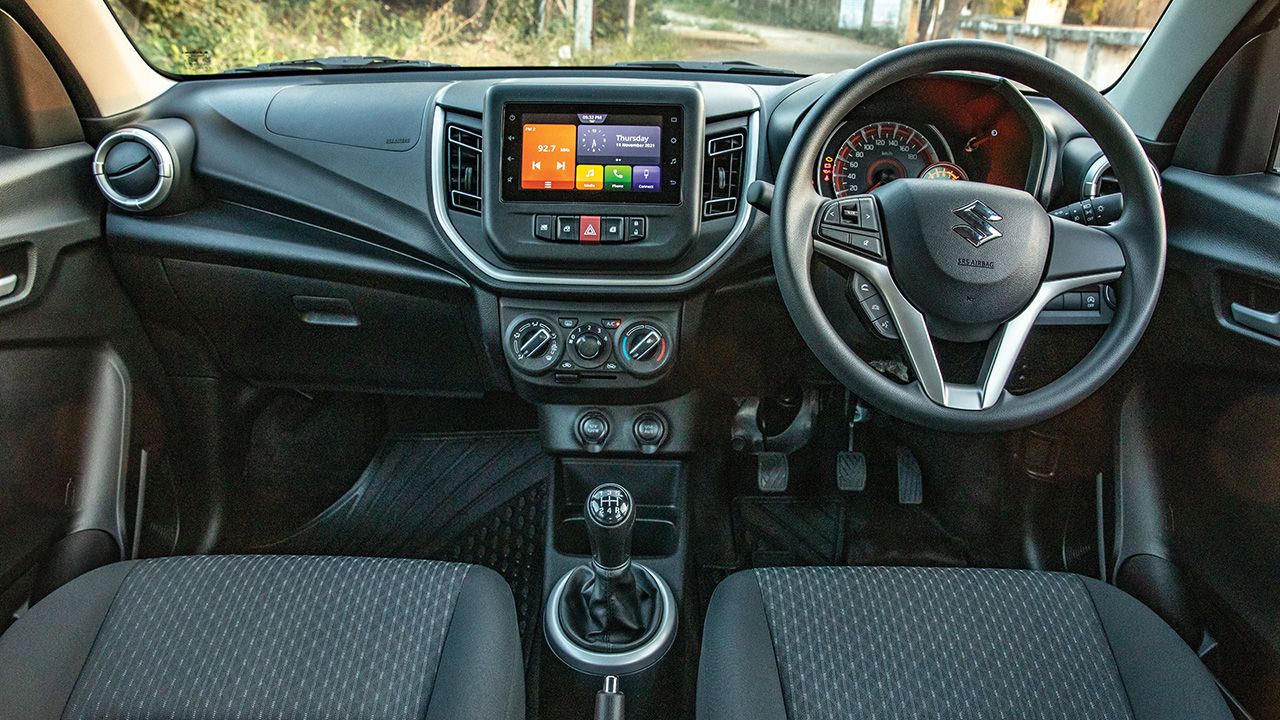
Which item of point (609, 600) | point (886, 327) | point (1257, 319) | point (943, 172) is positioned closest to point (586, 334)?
point (609, 600)

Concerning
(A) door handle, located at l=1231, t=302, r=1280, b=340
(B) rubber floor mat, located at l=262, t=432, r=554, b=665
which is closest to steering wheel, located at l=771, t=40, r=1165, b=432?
(A) door handle, located at l=1231, t=302, r=1280, b=340

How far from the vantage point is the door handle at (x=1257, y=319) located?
1.43 m

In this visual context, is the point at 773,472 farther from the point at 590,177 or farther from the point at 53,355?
the point at 53,355

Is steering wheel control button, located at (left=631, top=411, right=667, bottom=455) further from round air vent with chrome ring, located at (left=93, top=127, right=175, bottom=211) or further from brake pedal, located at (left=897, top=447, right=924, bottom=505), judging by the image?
round air vent with chrome ring, located at (left=93, top=127, right=175, bottom=211)

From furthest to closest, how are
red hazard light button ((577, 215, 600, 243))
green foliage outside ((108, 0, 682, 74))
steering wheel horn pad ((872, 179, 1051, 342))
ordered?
green foliage outside ((108, 0, 682, 74)) → red hazard light button ((577, 215, 600, 243)) → steering wheel horn pad ((872, 179, 1051, 342))

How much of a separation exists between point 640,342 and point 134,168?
104 centimetres

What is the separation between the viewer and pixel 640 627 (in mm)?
1748

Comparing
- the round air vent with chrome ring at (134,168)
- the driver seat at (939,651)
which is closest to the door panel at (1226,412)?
the driver seat at (939,651)

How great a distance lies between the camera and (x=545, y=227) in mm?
1684

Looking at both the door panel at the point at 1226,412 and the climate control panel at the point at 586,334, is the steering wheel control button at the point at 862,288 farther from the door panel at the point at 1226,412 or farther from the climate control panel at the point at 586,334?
the door panel at the point at 1226,412

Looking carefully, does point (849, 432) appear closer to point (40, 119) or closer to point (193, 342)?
point (193, 342)

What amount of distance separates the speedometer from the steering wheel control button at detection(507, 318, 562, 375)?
597mm

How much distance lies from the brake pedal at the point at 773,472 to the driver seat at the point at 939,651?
0.81 m

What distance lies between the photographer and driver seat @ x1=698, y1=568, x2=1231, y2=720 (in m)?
1.21
